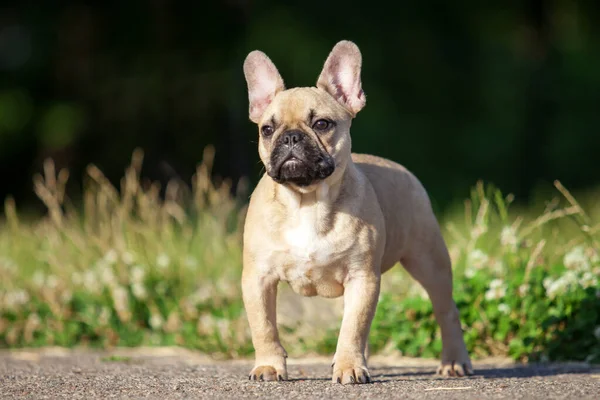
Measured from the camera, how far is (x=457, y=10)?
2114 cm

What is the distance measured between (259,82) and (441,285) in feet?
5.63

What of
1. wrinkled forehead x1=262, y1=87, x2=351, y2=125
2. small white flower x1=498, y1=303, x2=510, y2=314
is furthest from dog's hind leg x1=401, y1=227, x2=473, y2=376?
wrinkled forehead x1=262, y1=87, x2=351, y2=125

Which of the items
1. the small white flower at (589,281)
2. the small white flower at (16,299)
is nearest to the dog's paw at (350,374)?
the small white flower at (589,281)

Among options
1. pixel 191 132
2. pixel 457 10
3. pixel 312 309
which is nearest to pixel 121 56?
pixel 191 132

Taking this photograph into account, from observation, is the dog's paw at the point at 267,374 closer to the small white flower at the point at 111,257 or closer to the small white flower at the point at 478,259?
the small white flower at the point at 478,259

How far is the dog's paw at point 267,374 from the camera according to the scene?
5.17 meters

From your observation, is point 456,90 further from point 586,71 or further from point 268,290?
point 268,290

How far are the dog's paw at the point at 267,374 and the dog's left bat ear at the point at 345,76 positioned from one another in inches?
62.8

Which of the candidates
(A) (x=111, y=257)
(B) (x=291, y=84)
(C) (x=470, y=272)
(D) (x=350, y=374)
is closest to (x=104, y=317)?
(A) (x=111, y=257)

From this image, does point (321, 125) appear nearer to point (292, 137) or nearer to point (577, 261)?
point (292, 137)

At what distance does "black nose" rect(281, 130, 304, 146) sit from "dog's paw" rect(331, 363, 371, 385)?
3.99 ft

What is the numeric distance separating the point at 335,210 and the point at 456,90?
57.2ft

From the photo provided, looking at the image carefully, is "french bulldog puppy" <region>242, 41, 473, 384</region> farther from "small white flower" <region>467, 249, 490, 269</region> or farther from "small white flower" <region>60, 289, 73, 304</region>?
"small white flower" <region>60, 289, 73, 304</region>

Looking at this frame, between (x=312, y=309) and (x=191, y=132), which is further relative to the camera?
(x=191, y=132)
